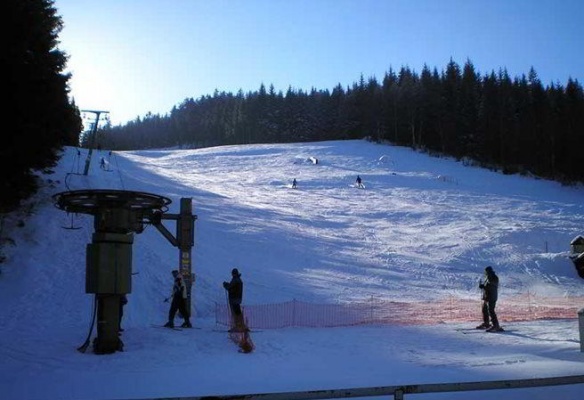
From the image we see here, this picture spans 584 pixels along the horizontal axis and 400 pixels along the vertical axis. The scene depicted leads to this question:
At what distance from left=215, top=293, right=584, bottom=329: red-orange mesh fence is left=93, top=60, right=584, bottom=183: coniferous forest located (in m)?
47.0

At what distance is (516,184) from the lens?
59.0 meters

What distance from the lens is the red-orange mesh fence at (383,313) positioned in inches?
663

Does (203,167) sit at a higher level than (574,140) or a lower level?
lower

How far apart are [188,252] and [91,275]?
575 centimetres

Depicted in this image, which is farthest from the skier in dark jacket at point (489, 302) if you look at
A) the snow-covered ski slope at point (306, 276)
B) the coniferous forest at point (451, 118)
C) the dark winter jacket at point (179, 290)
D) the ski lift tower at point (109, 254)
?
the coniferous forest at point (451, 118)

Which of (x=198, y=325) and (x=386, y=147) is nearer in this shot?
(x=198, y=325)

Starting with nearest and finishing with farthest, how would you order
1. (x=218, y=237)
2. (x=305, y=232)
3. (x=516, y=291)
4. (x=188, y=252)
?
1. (x=188, y=252)
2. (x=516, y=291)
3. (x=218, y=237)
4. (x=305, y=232)

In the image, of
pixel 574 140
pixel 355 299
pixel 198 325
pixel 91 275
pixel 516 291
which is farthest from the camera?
pixel 574 140

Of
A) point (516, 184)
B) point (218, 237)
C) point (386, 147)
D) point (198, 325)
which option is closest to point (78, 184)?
point (218, 237)

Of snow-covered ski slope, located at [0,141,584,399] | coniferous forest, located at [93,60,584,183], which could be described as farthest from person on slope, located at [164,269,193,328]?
coniferous forest, located at [93,60,584,183]

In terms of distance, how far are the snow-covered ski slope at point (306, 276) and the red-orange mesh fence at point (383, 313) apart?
1205 millimetres

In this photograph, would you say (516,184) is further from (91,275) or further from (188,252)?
(91,275)

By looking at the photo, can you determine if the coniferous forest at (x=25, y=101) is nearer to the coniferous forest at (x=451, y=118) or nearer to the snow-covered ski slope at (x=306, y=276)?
the snow-covered ski slope at (x=306, y=276)

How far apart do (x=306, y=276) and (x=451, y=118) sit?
2765 inches
